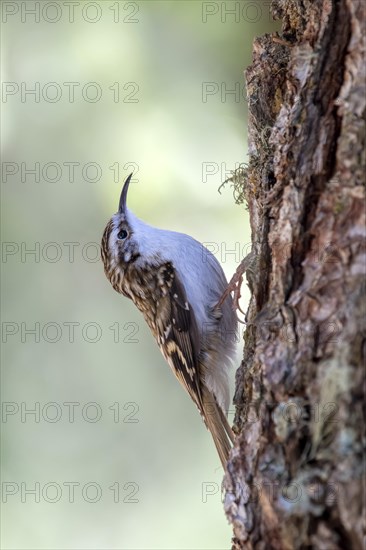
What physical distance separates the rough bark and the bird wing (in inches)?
51.6

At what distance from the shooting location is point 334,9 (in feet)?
6.07

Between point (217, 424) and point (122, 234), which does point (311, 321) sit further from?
point (122, 234)

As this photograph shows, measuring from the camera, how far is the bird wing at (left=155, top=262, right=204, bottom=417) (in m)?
3.36

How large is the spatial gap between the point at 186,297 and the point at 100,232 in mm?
965

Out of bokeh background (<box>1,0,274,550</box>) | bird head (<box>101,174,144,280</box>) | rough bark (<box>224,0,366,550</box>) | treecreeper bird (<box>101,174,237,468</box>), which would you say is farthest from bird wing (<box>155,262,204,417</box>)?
rough bark (<box>224,0,366,550</box>)

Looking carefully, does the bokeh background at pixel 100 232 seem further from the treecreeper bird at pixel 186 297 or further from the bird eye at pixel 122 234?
the bird eye at pixel 122 234

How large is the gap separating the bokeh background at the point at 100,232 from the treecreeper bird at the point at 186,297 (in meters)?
0.33

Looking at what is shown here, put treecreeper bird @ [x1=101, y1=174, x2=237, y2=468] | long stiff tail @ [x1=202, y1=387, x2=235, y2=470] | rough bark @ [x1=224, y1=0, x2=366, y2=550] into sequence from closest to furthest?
1. rough bark @ [x1=224, y1=0, x2=366, y2=550]
2. long stiff tail @ [x1=202, y1=387, x2=235, y2=470]
3. treecreeper bird @ [x1=101, y1=174, x2=237, y2=468]

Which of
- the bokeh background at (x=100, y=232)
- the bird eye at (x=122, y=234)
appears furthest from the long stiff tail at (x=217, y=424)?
the bird eye at (x=122, y=234)

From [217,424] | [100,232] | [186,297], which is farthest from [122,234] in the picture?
[217,424]

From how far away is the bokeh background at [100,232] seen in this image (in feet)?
12.6

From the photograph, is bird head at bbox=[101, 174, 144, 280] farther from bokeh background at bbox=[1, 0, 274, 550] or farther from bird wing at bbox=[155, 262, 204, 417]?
bokeh background at bbox=[1, 0, 274, 550]

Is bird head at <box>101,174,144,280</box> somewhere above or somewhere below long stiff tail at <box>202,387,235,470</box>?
above

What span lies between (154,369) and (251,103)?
208 centimetres
